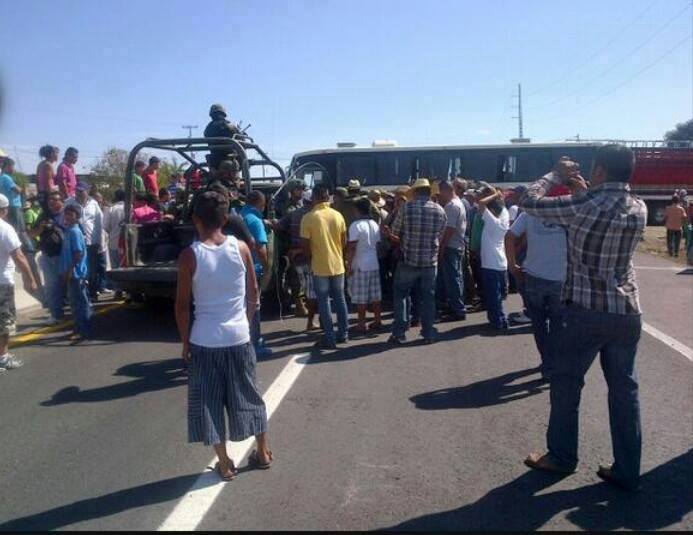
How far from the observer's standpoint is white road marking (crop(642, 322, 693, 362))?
305 inches

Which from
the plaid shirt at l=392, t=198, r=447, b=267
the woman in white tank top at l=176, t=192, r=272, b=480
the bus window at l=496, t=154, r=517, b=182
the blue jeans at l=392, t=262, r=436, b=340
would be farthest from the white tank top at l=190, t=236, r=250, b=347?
the bus window at l=496, t=154, r=517, b=182

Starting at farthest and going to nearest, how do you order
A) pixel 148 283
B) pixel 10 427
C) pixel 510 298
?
1. pixel 510 298
2. pixel 148 283
3. pixel 10 427

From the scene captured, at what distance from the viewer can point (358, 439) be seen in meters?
5.06

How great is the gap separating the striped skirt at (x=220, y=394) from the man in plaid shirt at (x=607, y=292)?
197 cm

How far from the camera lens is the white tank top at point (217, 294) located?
166 inches

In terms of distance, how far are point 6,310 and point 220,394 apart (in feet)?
12.8

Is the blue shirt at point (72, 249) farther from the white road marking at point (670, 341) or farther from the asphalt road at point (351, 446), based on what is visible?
the white road marking at point (670, 341)

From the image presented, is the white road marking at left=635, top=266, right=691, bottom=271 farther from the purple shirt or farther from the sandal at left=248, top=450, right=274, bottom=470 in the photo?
the sandal at left=248, top=450, right=274, bottom=470

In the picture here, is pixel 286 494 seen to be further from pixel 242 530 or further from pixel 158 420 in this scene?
pixel 158 420

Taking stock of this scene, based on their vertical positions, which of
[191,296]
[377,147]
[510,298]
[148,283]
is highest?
[377,147]

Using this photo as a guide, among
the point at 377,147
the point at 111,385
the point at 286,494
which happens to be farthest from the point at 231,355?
the point at 377,147

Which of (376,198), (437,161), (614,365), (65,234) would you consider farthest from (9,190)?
(437,161)

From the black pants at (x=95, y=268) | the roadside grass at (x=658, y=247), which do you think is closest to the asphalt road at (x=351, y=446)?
the black pants at (x=95, y=268)

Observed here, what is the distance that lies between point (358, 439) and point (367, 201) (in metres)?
4.41
